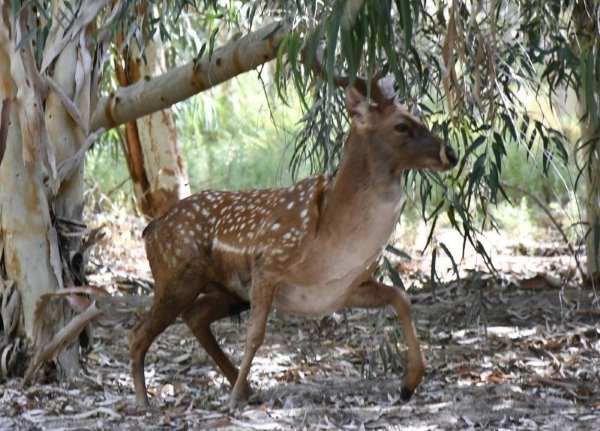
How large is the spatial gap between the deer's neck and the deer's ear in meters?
0.10

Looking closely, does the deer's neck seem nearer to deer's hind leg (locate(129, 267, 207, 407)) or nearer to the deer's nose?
the deer's nose

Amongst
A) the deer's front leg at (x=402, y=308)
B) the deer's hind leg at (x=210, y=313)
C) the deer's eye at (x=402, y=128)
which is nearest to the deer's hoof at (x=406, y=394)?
the deer's front leg at (x=402, y=308)

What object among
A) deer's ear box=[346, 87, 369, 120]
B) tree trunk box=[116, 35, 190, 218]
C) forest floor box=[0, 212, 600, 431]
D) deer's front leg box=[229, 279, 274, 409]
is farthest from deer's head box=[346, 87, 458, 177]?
tree trunk box=[116, 35, 190, 218]

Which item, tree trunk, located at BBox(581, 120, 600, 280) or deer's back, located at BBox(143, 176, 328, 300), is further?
tree trunk, located at BBox(581, 120, 600, 280)

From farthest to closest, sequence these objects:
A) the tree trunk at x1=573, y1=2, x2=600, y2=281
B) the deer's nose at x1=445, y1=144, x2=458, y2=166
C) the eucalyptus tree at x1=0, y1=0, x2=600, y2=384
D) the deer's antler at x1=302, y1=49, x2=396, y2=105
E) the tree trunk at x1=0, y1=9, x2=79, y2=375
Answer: the tree trunk at x1=0, y1=9, x2=79, y2=375 < the eucalyptus tree at x1=0, y1=0, x2=600, y2=384 < the deer's antler at x1=302, y1=49, x2=396, y2=105 < the deer's nose at x1=445, y1=144, x2=458, y2=166 < the tree trunk at x1=573, y1=2, x2=600, y2=281

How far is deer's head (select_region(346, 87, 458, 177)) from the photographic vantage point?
228 inches

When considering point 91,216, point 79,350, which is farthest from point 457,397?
point 91,216

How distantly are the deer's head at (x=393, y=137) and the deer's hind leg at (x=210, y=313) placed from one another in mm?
1223

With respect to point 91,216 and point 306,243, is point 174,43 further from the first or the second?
point 306,243

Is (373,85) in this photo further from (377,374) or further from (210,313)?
(377,374)

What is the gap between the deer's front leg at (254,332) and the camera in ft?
19.4

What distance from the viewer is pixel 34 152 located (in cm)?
684

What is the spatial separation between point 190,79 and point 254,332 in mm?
2329

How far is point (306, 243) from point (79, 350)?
1762 millimetres
